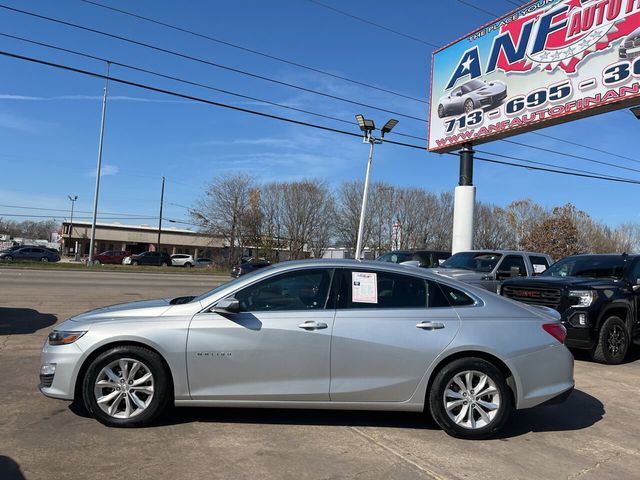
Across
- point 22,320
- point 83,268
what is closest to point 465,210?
point 22,320

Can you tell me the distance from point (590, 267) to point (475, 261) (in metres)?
3.75

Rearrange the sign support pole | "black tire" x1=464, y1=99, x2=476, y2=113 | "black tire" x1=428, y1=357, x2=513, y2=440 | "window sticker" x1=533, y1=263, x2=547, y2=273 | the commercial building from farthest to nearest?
the commercial building
the sign support pole
"black tire" x1=464, y1=99, x2=476, y2=113
"window sticker" x1=533, y1=263, x2=547, y2=273
"black tire" x1=428, y1=357, x2=513, y2=440

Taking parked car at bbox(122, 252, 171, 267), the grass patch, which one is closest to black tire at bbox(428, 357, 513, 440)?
the grass patch

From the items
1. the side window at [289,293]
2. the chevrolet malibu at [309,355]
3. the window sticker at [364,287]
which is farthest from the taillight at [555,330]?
the side window at [289,293]

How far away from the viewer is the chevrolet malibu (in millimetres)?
4617

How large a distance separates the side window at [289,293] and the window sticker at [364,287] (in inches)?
9.3

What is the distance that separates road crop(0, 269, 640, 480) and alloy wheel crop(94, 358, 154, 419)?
18 centimetres

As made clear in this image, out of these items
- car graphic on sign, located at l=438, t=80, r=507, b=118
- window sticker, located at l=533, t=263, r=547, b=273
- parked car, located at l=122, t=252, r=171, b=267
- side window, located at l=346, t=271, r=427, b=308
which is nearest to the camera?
side window, located at l=346, t=271, r=427, b=308

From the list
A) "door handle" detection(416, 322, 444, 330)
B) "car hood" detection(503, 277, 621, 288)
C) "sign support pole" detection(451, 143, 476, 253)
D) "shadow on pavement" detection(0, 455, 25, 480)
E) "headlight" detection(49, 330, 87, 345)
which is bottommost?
"shadow on pavement" detection(0, 455, 25, 480)

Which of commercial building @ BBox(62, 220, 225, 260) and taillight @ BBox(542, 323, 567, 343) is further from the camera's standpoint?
commercial building @ BBox(62, 220, 225, 260)

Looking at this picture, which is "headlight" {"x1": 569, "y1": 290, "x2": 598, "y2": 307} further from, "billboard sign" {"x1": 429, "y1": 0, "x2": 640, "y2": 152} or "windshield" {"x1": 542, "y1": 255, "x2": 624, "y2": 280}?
"billboard sign" {"x1": 429, "y1": 0, "x2": 640, "y2": 152}

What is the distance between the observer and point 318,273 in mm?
4969

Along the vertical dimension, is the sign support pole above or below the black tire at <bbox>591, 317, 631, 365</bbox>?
above

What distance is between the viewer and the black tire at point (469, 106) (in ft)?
61.9
